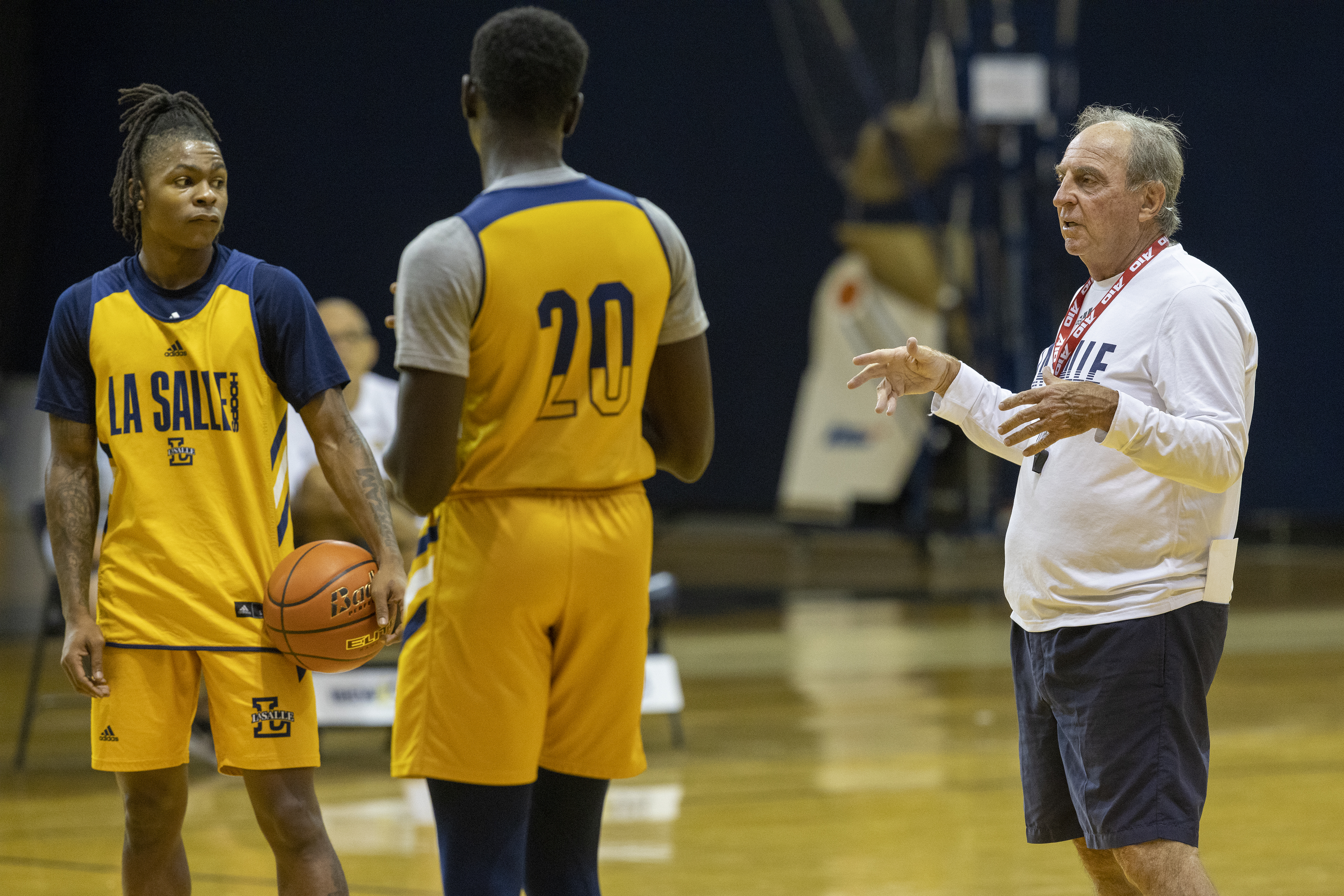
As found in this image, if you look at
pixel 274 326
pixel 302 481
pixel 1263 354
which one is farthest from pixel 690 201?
pixel 274 326

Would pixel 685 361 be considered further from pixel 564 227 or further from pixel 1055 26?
pixel 1055 26

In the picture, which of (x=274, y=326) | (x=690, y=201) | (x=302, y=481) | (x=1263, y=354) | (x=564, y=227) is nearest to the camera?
(x=564, y=227)

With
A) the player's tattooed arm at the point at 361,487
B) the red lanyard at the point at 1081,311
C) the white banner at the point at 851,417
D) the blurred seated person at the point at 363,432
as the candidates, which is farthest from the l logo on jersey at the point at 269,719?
the white banner at the point at 851,417

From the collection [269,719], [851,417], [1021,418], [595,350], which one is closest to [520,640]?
[595,350]

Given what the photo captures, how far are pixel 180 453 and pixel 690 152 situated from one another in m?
10.6

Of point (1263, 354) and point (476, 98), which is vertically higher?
point (476, 98)

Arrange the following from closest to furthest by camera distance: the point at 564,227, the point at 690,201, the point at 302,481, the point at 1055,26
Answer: the point at 564,227 → the point at 302,481 → the point at 1055,26 → the point at 690,201

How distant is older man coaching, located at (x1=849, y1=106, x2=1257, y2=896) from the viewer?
2275 mm

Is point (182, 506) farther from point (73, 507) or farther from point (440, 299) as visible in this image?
point (440, 299)

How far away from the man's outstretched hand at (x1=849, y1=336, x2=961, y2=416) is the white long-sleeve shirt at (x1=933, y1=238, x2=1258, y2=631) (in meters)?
0.17

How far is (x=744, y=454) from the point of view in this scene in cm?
1274

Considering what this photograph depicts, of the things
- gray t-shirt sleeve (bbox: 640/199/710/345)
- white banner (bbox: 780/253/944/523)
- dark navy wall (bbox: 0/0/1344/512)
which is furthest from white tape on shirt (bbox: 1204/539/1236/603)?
dark navy wall (bbox: 0/0/1344/512)

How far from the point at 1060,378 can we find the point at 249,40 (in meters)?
11.2

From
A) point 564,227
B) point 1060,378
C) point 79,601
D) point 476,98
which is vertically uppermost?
point 476,98
